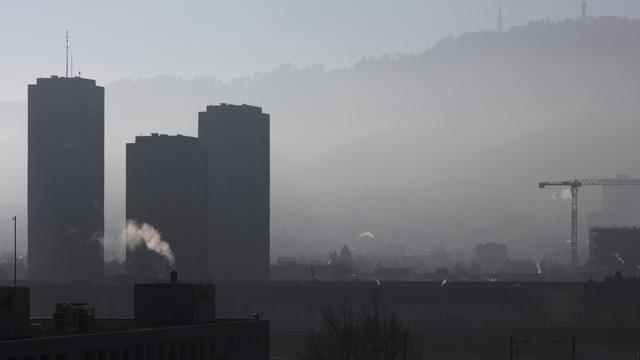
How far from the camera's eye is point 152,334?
117 m

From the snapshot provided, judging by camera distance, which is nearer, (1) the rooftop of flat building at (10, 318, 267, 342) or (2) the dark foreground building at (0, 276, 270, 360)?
(2) the dark foreground building at (0, 276, 270, 360)

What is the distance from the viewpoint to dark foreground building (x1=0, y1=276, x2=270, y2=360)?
104688mm

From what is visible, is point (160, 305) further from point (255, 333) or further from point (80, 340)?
point (80, 340)

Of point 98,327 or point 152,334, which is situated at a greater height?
point 152,334

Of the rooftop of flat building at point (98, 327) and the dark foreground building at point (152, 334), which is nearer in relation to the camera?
the dark foreground building at point (152, 334)

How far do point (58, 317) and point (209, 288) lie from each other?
21.7 m

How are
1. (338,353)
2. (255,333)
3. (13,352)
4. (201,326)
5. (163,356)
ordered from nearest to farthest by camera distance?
(13,352), (163,356), (201,326), (255,333), (338,353)

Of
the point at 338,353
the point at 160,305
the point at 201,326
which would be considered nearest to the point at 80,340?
the point at 201,326

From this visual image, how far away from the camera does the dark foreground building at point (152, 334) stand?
105 m

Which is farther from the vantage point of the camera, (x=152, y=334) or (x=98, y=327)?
(x=98, y=327)

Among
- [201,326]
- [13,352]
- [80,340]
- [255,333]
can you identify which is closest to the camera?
[13,352]

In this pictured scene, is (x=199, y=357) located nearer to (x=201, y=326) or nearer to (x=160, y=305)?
(x=201, y=326)

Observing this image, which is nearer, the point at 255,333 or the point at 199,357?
the point at 199,357

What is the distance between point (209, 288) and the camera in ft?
471
